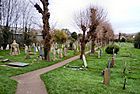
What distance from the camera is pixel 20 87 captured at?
11.5 m

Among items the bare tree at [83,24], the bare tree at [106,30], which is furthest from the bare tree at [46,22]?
the bare tree at [106,30]

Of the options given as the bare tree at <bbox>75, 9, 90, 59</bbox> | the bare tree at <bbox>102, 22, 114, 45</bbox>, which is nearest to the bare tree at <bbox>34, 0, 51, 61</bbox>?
the bare tree at <bbox>75, 9, 90, 59</bbox>

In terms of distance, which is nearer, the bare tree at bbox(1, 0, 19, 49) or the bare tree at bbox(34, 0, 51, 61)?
the bare tree at bbox(34, 0, 51, 61)

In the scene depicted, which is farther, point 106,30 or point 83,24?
point 106,30

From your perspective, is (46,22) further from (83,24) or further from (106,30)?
(106,30)

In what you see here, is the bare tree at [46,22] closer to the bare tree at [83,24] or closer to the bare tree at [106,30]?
the bare tree at [83,24]

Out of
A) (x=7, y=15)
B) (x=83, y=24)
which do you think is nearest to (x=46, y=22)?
(x=83, y=24)

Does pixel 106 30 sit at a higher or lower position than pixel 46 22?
higher

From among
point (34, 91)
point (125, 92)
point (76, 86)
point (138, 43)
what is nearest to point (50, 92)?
point (34, 91)

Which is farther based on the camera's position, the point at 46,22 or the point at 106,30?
the point at 106,30

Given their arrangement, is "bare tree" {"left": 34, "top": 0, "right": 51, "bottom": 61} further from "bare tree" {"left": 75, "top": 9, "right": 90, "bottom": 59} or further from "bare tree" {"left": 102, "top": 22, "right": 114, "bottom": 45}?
"bare tree" {"left": 102, "top": 22, "right": 114, "bottom": 45}

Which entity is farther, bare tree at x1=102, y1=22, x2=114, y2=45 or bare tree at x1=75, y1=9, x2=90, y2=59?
bare tree at x1=102, y1=22, x2=114, y2=45

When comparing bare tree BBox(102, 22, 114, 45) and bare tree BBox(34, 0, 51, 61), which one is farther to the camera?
bare tree BBox(102, 22, 114, 45)

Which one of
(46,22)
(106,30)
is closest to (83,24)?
(46,22)
